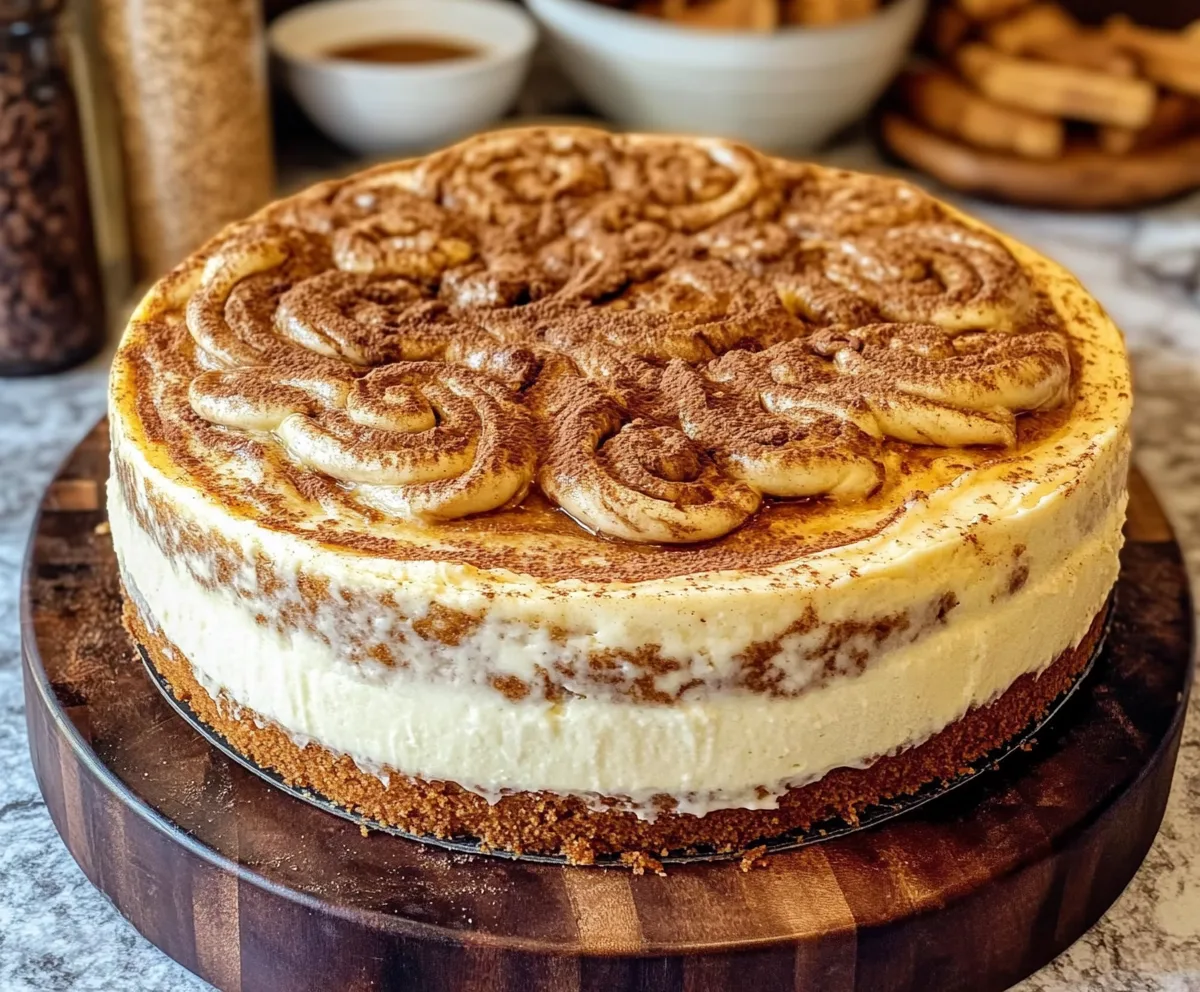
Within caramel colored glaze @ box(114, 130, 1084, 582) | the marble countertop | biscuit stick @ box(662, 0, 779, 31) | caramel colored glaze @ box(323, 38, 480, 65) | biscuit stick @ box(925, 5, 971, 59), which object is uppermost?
caramel colored glaze @ box(114, 130, 1084, 582)

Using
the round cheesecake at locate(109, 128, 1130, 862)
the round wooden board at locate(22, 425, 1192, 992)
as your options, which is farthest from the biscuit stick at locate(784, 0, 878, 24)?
the round wooden board at locate(22, 425, 1192, 992)

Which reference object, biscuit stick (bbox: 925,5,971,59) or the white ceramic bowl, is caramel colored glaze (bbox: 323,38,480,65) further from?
biscuit stick (bbox: 925,5,971,59)

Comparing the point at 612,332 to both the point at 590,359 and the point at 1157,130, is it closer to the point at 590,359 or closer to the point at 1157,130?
the point at 590,359

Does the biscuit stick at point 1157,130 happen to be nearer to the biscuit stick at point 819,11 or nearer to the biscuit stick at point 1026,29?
the biscuit stick at point 1026,29

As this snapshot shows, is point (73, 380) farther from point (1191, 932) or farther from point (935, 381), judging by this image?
point (1191, 932)

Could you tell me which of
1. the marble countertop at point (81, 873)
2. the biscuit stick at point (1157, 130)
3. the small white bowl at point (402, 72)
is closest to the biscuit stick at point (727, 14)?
the small white bowl at point (402, 72)

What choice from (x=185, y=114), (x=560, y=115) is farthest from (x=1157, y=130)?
(x=185, y=114)
